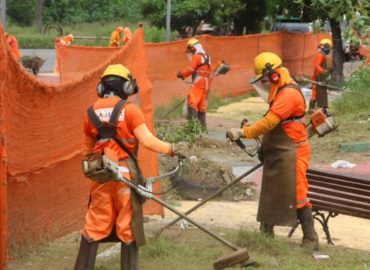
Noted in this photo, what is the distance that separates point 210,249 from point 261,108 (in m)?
13.6

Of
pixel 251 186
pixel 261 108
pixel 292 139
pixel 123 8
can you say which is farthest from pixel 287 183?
pixel 123 8

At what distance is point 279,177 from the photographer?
7.86 meters

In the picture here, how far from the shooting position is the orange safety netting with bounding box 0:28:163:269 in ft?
22.1

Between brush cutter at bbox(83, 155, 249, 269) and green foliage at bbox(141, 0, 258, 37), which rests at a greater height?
brush cutter at bbox(83, 155, 249, 269)

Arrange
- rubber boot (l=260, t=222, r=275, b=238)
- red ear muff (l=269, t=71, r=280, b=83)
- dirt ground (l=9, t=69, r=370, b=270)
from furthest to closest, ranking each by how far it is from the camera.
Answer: rubber boot (l=260, t=222, r=275, b=238) < red ear muff (l=269, t=71, r=280, b=83) < dirt ground (l=9, t=69, r=370, b=270)

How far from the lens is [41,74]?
88.2ft

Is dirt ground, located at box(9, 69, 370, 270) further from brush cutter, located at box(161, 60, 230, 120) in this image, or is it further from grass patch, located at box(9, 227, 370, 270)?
brush cutter, located at box(161, 60, 230, 120)

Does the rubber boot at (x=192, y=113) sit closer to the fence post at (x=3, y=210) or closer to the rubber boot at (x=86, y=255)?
the rubber boot at (x=86, y=255)

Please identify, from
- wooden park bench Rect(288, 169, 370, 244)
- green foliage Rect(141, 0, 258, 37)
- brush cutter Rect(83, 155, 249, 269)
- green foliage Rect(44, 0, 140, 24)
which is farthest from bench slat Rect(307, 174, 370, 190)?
green foliage Rect(44, 0, 140, 24)

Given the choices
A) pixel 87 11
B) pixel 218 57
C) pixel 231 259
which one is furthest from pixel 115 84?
pixel 87 11

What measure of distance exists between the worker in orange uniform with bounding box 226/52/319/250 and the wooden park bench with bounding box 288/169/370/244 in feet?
0.61

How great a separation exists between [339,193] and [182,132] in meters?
5.89

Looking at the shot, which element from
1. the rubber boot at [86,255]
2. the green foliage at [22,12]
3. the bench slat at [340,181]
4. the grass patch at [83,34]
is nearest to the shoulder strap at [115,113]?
the rubber boot at [86,255]

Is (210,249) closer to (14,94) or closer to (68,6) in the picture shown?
(14,94)
